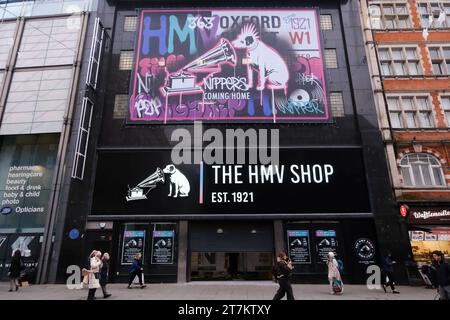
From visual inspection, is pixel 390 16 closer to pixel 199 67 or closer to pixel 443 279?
pixel 199 67

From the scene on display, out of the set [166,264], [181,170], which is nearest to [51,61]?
[181,170]

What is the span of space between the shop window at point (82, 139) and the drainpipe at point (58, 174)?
114 cm

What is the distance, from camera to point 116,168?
58.3ft

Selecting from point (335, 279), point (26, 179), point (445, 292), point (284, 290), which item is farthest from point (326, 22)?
point (26, 179)

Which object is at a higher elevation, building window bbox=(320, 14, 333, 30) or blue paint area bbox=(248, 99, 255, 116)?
building window bbox=(320, 14, 333, 30)

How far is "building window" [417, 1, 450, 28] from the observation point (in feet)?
68.8

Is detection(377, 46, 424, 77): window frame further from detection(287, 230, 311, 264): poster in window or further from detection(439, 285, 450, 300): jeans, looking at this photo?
detection(439, 285, 450, 300): jeans

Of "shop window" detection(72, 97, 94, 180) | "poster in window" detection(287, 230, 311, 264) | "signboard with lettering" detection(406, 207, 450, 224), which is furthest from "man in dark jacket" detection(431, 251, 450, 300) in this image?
"shop window" detection(72, 97, 94, 180)

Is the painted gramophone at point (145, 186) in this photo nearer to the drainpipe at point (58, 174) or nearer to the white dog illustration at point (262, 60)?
the drainpipe at point (58, 174)

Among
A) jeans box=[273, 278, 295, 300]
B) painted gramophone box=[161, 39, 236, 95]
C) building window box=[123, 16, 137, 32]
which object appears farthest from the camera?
building window box=[123, 16, 137, 32]

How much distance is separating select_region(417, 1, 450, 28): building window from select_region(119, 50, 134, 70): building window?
2084cm

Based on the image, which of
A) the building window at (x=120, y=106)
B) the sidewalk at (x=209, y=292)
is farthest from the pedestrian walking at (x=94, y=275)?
the building window at (x=120, y=106)

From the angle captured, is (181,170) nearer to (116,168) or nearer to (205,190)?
(205,190)

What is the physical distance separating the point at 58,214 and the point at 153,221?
5.34m
